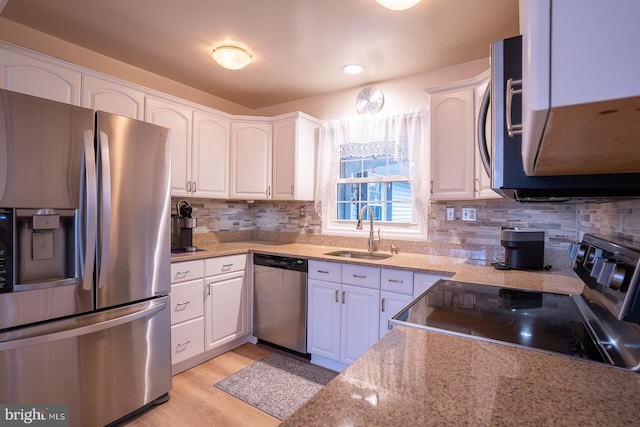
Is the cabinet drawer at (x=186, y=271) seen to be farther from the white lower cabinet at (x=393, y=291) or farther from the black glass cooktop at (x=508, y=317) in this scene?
the black glass cooktop at (x=508, y=317)

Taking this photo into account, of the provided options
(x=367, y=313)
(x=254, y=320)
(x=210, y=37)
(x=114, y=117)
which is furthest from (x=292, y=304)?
(x=210, y=37)

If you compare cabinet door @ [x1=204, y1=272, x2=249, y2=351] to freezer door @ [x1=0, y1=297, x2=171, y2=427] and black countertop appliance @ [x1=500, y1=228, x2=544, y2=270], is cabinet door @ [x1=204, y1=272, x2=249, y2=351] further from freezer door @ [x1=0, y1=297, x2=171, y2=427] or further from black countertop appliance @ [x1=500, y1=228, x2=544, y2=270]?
black countertop appliance @ [x1=500, y1=228, x2=544, y2=270]

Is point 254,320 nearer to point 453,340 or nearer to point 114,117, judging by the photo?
→ point 114,117

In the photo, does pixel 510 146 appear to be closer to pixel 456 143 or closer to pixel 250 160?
pixel 456 143

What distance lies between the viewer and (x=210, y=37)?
2195 millimetres

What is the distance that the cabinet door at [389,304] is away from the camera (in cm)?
216

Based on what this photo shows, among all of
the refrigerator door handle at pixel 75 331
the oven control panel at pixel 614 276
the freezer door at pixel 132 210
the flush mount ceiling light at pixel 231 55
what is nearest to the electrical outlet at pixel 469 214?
the oven control panel at pixel 614 276

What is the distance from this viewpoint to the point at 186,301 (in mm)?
2365

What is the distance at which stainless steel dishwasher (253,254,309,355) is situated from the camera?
2.61 metres

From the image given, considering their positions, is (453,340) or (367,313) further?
(367,313)

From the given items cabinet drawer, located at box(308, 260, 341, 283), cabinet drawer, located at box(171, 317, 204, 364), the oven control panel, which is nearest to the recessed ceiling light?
cabinet drawer, located at box(308, 260, 341, 283)

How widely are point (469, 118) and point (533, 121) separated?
209 centimetres

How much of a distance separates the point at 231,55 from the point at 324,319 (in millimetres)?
2115

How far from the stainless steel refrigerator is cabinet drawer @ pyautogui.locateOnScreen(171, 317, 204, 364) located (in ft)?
0.91
